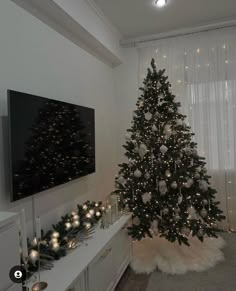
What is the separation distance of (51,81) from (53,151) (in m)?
0.75

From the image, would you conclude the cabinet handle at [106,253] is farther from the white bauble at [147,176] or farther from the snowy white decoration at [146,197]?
the white bauble at [147,176]

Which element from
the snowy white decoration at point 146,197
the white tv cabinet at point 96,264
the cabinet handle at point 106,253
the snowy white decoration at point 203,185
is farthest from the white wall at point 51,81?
the snowy white decoration at point 203,185

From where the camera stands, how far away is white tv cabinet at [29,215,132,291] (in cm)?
168

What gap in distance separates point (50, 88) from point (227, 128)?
102 inches

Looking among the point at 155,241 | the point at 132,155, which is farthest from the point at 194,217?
the point at 132,155

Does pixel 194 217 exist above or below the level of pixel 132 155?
below

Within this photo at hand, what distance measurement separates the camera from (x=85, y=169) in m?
2.80

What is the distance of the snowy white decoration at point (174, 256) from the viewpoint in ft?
8.79

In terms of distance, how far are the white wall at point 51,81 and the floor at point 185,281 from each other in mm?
975

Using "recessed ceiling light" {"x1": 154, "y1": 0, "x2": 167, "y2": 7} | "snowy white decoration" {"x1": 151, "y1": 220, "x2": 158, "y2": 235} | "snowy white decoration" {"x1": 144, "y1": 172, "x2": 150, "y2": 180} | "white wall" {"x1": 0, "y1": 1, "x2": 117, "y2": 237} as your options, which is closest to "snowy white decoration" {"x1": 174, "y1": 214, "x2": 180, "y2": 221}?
"snowy white decoration" {"x1": 151, "y1": 220, "x2": 158, "y2": 235}

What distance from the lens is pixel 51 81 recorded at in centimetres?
250

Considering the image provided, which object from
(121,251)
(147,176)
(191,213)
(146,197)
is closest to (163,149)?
(147,176)

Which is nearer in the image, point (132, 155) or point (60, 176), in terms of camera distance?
point (60, 176)

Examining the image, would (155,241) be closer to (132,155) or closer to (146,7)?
Result: (132,155)
